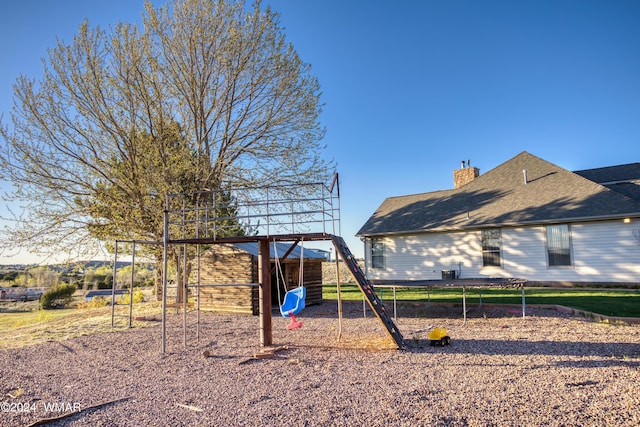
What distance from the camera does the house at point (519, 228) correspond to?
49.1 ft

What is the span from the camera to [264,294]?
340 inches

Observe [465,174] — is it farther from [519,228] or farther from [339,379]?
[339,379]

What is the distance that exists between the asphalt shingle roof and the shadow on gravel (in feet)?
30.1

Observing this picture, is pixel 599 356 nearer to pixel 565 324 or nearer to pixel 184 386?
pixel 565 324

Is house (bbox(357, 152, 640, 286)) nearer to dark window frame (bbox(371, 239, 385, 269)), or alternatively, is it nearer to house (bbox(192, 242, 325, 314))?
dark window frame (bbox(371, 239, 385, 269))

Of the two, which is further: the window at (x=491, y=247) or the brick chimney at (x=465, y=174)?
the brick chimney at (x=465, y=174)

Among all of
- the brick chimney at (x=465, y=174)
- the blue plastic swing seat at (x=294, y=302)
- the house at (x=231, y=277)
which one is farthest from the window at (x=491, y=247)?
the blue plastic swing seat at (x=294, y=302)

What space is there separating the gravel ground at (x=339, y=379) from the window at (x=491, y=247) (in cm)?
762

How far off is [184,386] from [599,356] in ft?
23.5

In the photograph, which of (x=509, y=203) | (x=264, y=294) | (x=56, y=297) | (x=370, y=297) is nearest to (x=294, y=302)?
(x=264, y=294)

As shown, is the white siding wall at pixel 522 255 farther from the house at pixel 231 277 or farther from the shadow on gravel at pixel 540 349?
the shadow on gravel at pixel 540 349

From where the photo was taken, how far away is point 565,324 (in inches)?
401

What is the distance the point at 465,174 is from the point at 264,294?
58.2 ft

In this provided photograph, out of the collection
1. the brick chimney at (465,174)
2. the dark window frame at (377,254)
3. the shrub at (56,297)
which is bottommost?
the shrub at (56,297)
